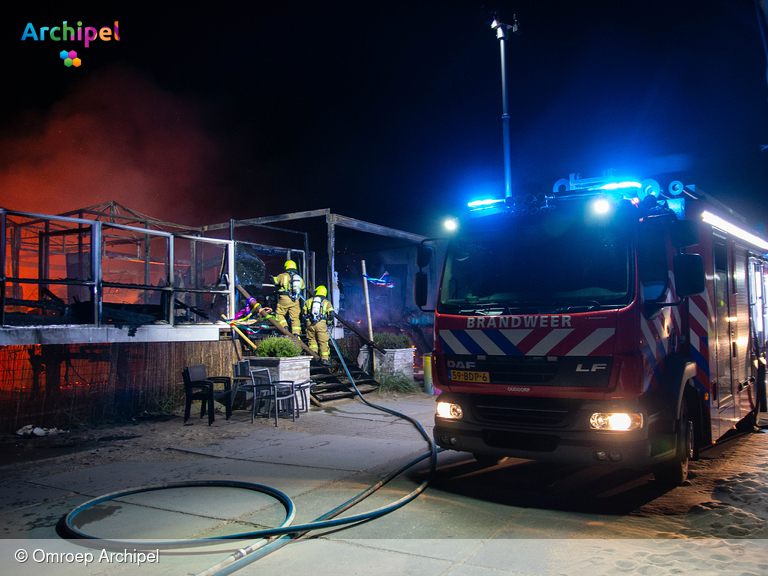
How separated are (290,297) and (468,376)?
859 cm

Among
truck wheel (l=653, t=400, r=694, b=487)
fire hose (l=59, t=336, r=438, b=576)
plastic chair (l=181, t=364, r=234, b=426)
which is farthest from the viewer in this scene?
plastic chair (l=181, t=364, r=234, b=426)

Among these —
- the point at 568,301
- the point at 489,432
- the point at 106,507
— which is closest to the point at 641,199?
the point at 568,301

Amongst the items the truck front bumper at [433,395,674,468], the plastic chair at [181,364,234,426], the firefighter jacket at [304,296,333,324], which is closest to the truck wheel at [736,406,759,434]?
the truck front bumper at [433,395,674,468]

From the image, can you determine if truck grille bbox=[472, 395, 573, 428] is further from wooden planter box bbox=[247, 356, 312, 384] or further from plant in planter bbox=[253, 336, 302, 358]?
plant in planter bbox=[253, 336, 302, 358]

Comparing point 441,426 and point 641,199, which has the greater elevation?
point 641,199

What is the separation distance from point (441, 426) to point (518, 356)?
1.06 m

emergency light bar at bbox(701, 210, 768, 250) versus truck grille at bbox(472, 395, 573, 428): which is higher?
emergency light bar at bbox(701, 210, 768, 250)

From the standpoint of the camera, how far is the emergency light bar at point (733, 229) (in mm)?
5762

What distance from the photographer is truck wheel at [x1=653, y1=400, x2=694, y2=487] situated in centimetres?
475

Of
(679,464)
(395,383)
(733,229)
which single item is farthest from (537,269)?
(395,383)

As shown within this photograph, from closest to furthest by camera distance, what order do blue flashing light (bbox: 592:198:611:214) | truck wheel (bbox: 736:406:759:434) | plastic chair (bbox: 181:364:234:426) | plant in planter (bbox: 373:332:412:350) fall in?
1. blue flashing light (bbox: 592:198:611:214)
2. truck wheel (bbox: 736:406:759:434)
3. plastic chair (bbox: 181:364:234:426)
4. plant in planter (bbox: 373:332:412:350)

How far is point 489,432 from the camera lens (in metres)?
4.72

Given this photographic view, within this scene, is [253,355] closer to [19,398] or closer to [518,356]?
[19,398]

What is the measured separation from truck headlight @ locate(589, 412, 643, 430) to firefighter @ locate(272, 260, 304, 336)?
31.1 feet
